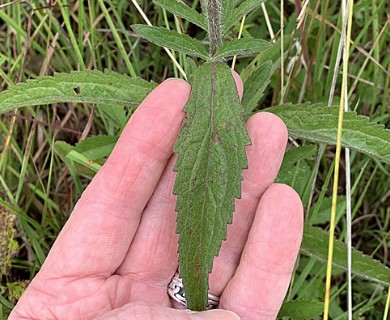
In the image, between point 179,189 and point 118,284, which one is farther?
point 118,284

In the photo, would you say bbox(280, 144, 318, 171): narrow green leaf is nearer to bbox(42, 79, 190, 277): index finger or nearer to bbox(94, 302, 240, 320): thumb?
bbox(42, 79, 190, 277): index finger

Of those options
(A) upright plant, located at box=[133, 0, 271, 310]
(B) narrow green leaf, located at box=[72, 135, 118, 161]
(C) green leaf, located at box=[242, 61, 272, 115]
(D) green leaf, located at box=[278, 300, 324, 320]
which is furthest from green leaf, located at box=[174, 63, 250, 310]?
(B) narrow green leaf, located at box=[72, 135, 118, 161]

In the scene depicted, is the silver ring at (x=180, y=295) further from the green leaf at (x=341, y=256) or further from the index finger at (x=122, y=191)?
the green leaf at (x=341, y=256)

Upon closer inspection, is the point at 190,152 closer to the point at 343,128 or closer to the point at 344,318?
the point at 343,128

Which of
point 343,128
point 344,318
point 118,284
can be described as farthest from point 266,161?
point 344,318

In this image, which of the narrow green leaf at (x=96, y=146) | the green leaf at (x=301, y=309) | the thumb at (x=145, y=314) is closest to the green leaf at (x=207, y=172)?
the thumb at (x=145, y=314)

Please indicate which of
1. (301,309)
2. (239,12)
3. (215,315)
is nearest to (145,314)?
(215,315)

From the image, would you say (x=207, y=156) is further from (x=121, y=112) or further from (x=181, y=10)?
(x=121, y=112)

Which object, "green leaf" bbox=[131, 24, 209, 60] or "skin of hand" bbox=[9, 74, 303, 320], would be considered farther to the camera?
"skin of hand" bbox=[9, 74, 303, 320]
